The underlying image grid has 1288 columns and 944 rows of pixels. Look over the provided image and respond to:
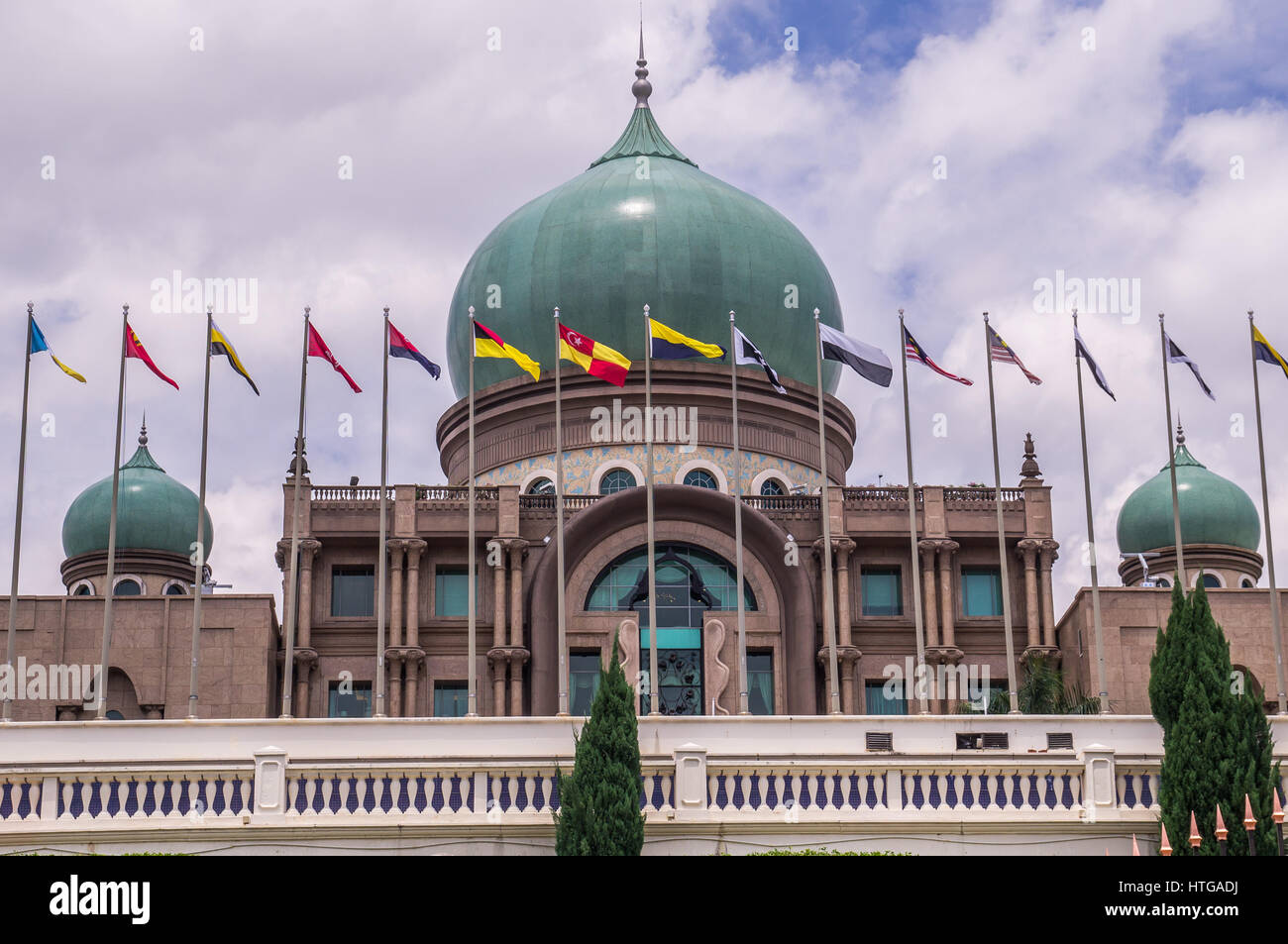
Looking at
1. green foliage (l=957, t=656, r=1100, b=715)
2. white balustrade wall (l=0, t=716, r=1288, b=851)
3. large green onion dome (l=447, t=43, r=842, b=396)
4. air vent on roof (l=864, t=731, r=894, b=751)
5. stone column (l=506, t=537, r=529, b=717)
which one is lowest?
white balustrade wall (l=0, t=716, r=1288, b=851)

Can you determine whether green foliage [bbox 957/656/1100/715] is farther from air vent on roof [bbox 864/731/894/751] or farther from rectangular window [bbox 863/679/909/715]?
air vent on roof [bbox 864/731/894/751]

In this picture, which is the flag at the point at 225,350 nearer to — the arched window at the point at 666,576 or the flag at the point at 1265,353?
the arched window at the point at 666,576

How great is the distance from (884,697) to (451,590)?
11.2 metres

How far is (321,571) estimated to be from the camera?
50.5 metres

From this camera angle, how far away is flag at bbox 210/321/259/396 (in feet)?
133

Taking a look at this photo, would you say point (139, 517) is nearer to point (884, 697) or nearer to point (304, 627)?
point (304, 627)

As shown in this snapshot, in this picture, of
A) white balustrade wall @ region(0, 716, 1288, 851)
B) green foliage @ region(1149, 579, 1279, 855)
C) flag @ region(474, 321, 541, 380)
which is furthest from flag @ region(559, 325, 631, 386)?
green foliage @ region(1149, 579, 1279, 855)

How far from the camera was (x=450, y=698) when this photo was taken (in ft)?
162

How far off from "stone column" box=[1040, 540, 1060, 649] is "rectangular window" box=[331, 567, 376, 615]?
16795 mm

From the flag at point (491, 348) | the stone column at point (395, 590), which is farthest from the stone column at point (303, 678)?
the flag at point (491, 348)

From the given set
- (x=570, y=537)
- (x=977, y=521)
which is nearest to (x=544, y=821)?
(x=570, y=537)

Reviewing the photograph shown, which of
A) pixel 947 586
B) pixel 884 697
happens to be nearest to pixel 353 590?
pixel 884 697
